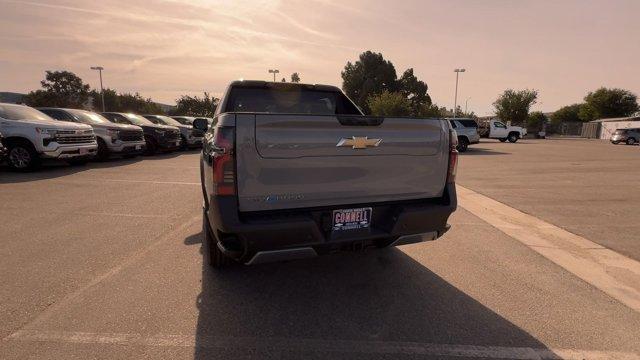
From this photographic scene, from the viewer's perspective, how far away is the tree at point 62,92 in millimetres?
60906

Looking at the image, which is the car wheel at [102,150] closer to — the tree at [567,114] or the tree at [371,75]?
the tree at [371,75]

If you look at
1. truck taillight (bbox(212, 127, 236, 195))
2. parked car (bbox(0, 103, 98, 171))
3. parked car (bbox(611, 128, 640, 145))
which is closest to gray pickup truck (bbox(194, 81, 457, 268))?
truck taillight (bbox(212, 127, 236, 195))

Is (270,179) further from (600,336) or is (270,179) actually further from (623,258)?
(623,258)

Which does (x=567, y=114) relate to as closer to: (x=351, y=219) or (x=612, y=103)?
(x=612, y=103)

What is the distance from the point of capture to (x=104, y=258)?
427 centimetres

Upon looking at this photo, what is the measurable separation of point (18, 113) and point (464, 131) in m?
19.8

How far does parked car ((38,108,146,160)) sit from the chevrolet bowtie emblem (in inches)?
486

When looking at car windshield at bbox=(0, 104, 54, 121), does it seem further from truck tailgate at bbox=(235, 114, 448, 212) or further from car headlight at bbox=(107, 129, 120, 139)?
truck tailgate at bbox=(235, 114, 448, 212)

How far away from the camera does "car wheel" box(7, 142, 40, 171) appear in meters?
10.2

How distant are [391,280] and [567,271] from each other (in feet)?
6.56

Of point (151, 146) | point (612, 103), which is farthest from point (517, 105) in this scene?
point (151, 146)

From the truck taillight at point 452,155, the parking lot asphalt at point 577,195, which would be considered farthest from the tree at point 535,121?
the truck taillight at point 452,155

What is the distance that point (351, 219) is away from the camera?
3215 mm

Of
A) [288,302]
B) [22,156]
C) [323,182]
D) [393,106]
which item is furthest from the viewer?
[393,106]
